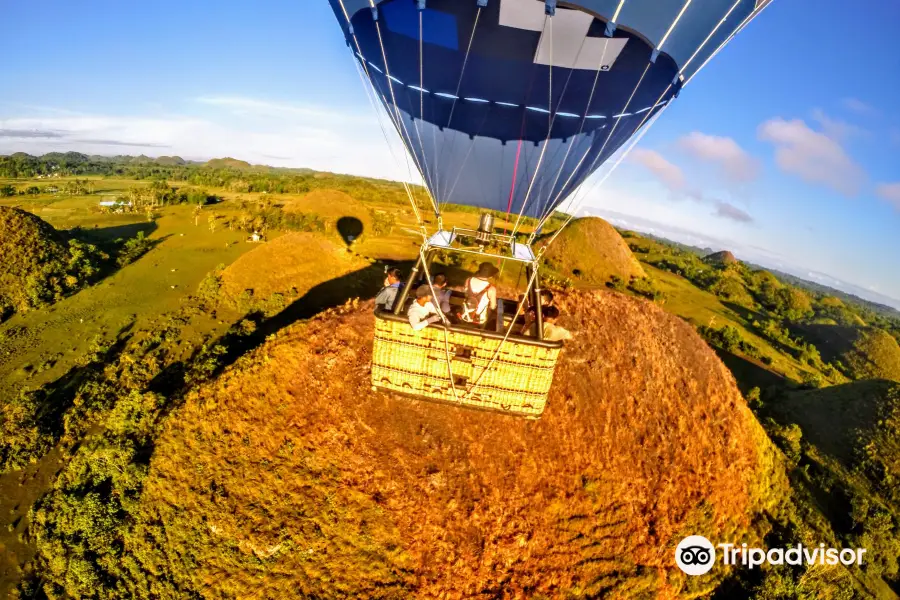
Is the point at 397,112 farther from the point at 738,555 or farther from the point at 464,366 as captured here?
the point at 738,555

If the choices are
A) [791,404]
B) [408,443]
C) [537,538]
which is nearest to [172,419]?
[408,443]

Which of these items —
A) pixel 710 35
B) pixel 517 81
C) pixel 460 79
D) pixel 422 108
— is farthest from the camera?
pixel 422 108

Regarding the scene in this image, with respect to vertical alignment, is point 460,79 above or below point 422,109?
above

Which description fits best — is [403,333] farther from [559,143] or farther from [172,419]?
[172,419]

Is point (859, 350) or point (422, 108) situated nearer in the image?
point (422, 108)

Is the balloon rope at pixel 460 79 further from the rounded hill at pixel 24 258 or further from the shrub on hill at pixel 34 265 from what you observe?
the rounded hill at pixel 24 258

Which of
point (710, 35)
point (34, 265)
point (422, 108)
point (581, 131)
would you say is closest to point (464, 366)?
point (581, 131)

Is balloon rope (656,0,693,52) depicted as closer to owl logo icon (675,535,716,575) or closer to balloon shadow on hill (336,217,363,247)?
owl logo icon (675,535,716,575)
